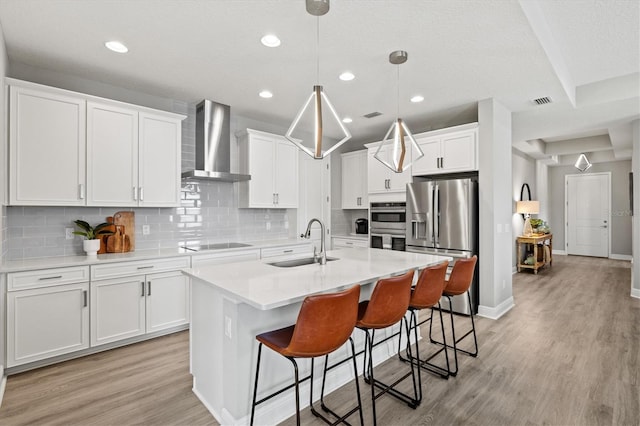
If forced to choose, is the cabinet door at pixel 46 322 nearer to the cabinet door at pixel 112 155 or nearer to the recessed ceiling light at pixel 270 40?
the cabinet door at pixel 112 155

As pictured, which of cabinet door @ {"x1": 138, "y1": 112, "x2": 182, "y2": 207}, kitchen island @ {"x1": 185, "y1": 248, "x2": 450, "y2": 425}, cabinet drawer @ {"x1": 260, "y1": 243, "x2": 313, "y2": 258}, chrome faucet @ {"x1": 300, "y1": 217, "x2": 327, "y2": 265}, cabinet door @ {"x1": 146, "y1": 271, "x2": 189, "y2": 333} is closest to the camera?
kitchen island @ {"x1": 185, "y1": 248, "x2": 450, "y2": 425}

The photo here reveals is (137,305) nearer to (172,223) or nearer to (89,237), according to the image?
(89,237)

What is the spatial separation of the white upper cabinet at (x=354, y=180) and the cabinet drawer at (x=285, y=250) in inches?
57.4

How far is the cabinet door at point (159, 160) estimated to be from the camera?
354 cm

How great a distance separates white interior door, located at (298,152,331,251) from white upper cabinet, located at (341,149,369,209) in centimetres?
36

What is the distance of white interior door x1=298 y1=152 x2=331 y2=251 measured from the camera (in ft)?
18.0

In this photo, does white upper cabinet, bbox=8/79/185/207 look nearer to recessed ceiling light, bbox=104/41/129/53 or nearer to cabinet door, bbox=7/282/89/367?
recessed ceiling light, bbox=104/41/129/53

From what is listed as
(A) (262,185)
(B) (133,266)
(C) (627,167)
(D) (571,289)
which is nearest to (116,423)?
(B) (133,266)

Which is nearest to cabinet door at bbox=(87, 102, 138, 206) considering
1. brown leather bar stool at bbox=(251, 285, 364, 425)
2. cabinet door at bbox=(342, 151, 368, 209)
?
brown leather bar stool at bbox=(251, 285, 364, 425)

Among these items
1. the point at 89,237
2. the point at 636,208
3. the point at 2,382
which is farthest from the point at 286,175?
the point at 636,208

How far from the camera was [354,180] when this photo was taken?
5961mm

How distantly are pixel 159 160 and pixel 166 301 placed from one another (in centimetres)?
155

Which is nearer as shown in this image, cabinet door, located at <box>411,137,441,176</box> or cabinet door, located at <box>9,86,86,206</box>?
cabinet door, located at <box>9,86,86,206</box>

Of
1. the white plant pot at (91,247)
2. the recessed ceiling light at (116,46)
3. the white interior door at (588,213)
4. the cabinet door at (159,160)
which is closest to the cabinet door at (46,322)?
the white plant pot at (91,247)
